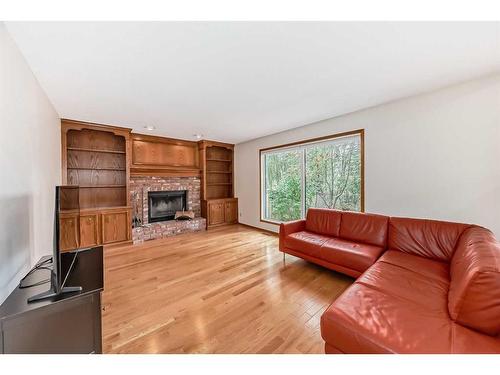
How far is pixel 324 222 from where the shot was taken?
2.99 metres

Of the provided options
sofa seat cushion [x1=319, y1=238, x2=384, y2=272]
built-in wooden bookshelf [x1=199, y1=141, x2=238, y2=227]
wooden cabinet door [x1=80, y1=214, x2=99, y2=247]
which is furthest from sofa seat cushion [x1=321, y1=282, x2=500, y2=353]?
built-in wooden bookshelf [x1=199, y1=141, x2=238, y2=227]

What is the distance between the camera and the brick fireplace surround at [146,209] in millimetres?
4137

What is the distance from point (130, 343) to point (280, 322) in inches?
46.6

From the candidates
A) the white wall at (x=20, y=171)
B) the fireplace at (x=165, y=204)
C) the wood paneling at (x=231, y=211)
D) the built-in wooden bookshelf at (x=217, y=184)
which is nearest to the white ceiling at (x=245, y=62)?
the white wall at (x=20, y=171)

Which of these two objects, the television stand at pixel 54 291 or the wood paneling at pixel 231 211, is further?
the wood paneling at pixel 231 211

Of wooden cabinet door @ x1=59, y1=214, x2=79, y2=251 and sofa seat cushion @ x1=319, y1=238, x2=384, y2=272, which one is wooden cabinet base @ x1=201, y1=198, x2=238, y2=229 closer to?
sofa seat cushion @ x1=319, y1=238, x2=384, y2=272

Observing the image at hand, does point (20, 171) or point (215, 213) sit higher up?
point (20, 171)

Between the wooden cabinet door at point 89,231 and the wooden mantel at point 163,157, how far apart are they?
1.18 metres

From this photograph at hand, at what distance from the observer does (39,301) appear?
105cm

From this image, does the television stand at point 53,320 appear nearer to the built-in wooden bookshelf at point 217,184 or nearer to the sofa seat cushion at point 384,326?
the sofa seat cushion at point 384,326

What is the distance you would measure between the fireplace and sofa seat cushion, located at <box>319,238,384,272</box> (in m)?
3.76

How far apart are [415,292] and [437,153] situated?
1928 mm

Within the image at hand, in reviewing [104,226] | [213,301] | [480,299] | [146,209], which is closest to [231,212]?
[146,209]

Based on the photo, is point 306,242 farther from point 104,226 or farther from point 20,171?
point 104,226
